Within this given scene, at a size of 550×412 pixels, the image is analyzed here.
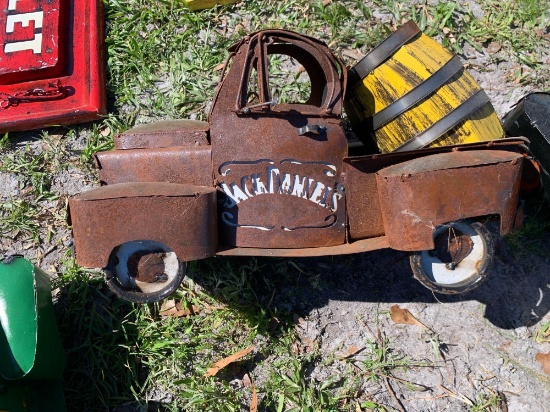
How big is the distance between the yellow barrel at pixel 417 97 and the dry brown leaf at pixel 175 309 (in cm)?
168

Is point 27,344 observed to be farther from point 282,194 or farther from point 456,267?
point 456,267

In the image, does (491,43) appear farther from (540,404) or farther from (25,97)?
(25,97)

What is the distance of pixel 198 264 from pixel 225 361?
0.67 m

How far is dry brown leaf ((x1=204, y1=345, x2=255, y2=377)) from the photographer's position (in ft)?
12.6

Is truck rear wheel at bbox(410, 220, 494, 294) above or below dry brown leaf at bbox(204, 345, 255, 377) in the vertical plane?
above

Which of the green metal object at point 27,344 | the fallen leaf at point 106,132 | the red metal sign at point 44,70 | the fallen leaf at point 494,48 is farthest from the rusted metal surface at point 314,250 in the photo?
the fallen leaf at point 494,48

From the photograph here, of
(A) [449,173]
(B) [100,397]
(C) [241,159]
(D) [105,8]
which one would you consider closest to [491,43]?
(A) [449,173]

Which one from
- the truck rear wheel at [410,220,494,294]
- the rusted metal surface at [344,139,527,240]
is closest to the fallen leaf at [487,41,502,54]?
the rusted metal surface at [344,139,527,240]

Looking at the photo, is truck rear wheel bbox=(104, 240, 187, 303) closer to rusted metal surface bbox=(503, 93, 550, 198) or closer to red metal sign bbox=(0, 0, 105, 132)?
red metal sign bbox=(0, 0, 105, 132)

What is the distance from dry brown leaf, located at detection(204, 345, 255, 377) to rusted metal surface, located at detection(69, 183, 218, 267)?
1.10m

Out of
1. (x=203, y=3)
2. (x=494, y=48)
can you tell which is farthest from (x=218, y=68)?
(x=494, y=48)

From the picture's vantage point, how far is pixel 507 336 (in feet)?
12.9

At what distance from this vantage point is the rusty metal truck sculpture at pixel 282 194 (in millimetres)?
3029

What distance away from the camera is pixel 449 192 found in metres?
2.98
